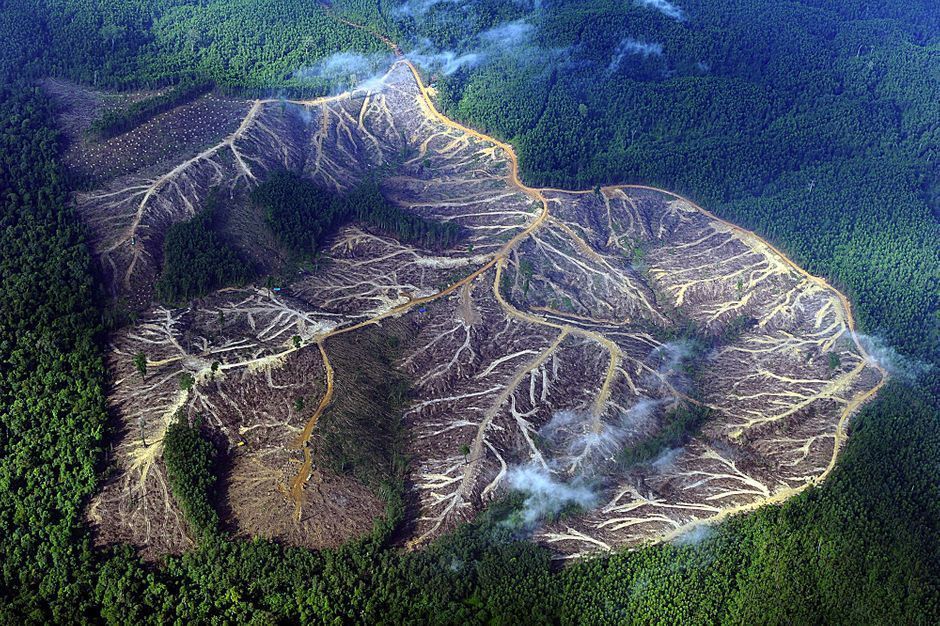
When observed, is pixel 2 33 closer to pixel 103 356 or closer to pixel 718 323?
pixel 103 356

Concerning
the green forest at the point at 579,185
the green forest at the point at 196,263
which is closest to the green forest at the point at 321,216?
the green forest at the point at 579,185

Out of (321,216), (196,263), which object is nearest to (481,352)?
(321,216)

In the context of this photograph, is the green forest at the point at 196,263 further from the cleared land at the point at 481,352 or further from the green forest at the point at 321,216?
the green forest at the point at 321,216

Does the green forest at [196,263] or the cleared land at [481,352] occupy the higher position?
the green forest at [196,263]

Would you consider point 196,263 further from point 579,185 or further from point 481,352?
point 579,185

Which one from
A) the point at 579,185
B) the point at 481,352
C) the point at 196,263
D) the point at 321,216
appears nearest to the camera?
the point at 481,352

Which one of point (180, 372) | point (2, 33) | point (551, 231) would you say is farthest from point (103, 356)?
point (2, 33)
